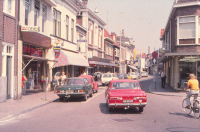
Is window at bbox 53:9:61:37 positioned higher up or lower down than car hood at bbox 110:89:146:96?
higher up

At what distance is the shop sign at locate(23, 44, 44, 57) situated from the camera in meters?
17.4

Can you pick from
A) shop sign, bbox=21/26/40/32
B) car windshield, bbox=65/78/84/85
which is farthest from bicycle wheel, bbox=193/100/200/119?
shop sign, bbox=21/26/40/32

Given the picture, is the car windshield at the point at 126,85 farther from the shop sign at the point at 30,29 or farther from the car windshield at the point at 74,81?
the shop sign at the point at 30,29

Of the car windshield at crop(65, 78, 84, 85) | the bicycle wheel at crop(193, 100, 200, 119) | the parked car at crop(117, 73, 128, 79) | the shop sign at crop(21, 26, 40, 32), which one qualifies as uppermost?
the shop sign at crop(21, 26, 40, 32)

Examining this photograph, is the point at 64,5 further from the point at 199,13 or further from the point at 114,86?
the point at 114,86

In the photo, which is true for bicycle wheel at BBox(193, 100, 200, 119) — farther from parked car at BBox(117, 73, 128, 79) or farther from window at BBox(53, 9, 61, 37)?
parked car at BBox(117, 73, 128, 79)

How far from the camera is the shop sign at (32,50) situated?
17438 millimetres

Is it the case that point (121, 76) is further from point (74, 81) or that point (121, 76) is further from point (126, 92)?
point (126, 92)

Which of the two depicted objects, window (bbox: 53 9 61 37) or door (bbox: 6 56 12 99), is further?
window (bbox: 53 9 61 37)

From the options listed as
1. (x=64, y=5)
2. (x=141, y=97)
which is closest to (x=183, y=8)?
(x=64, y=5)

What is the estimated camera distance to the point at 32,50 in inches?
737

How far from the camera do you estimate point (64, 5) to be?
84.9ft

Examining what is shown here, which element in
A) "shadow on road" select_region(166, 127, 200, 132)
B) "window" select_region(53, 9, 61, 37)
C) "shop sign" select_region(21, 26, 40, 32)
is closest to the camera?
"shadow on road" select_region(166, 127, 200, 132)

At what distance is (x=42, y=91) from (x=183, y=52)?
40.6ft
